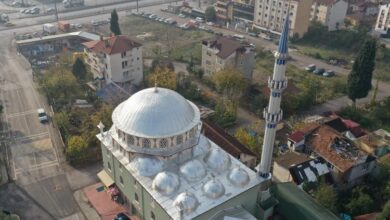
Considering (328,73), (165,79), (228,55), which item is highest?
(228,55)

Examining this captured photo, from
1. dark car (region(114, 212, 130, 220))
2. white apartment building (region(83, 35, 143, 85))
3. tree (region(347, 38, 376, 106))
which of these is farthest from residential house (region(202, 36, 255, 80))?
dark car (region(114, 212, 130, 220))

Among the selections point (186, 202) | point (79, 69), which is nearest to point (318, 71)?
point (79, 69)

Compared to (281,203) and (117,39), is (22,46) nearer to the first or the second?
(117,39)

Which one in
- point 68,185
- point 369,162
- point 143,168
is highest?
point 143,168

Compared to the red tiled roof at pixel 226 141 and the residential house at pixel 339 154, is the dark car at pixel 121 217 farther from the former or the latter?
the residential house at pixel 339 154

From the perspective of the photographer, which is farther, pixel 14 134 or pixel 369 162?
pixel 14 134

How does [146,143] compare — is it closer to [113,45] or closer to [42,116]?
[42,116]

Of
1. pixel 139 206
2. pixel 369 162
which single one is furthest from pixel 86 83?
pixel 369 162

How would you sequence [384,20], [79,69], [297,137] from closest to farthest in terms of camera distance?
1. [297,137]
2. [79,69]
3. [384,20]
